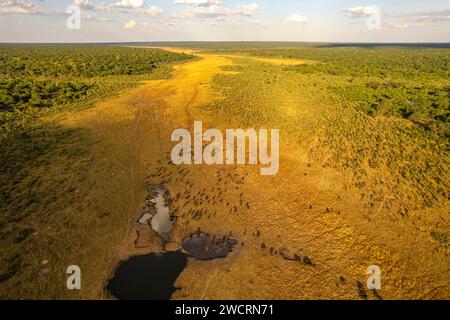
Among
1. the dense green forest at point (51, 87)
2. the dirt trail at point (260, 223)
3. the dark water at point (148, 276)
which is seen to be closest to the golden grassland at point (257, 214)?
the dirt trail at point (260, 223)

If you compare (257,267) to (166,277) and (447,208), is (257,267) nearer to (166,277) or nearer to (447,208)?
(166,277)

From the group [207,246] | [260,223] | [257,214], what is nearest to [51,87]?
[257,214]

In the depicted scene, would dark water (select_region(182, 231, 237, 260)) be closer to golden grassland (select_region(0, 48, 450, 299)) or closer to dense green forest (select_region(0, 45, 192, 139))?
golden grassland (select_region(0, 48, 450, 299))

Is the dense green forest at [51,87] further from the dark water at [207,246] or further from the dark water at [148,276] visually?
the dark water at [207,246]

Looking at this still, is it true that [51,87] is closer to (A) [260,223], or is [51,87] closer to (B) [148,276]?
(B) [148,276]

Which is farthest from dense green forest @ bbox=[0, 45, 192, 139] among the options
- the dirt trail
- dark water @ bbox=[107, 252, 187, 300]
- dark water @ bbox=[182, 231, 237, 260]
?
dark water @ bbox=[182, 231, 237, 260]

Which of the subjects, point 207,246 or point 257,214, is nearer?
point 207,246
